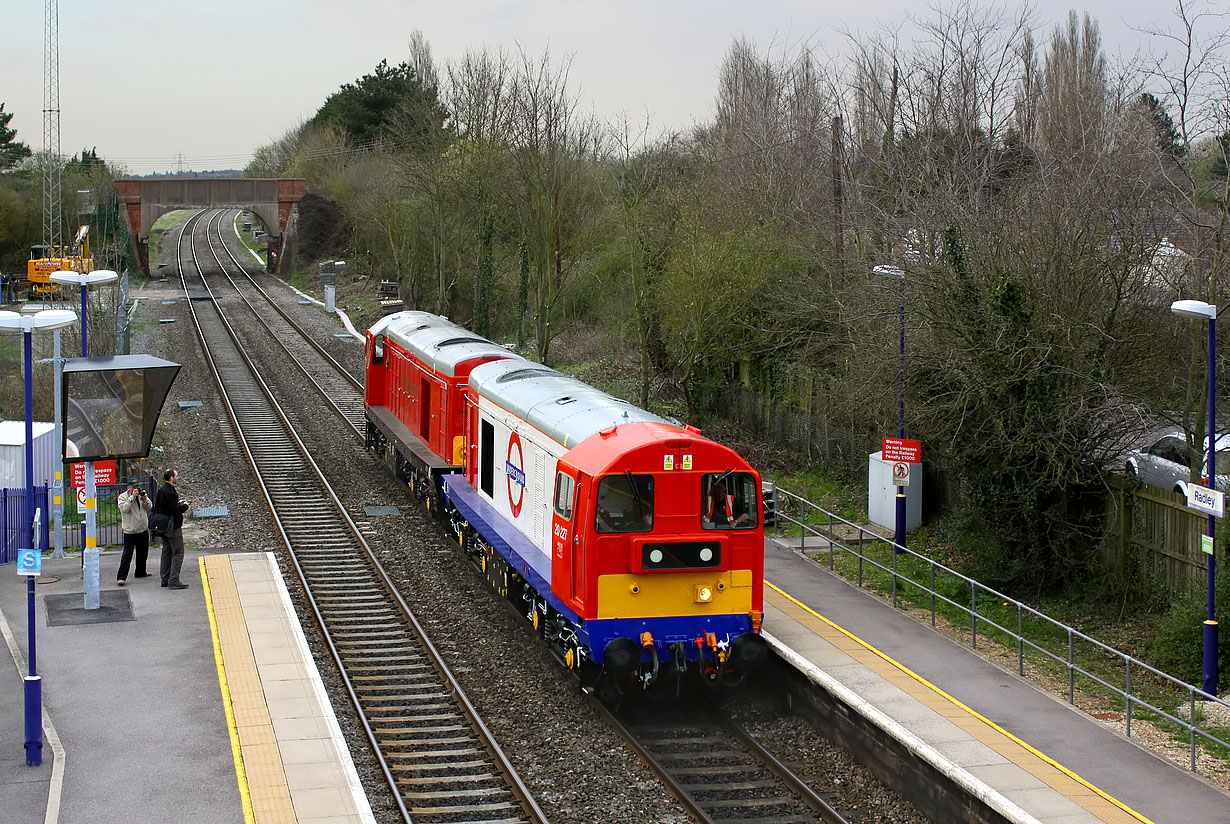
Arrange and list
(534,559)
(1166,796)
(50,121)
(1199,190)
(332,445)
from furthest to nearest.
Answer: (50,121) → (332,445) → (1199,190) → (534,559) → (1166,796)

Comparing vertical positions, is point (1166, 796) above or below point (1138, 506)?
below

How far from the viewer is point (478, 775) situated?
11.5m

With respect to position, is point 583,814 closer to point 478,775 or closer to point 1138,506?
point 478,775

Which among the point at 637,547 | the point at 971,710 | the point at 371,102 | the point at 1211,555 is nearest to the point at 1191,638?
the point at 1211,555

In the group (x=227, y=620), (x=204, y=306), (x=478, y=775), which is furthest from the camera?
(x=204, y=306)

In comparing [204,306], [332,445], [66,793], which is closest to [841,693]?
[66,793]

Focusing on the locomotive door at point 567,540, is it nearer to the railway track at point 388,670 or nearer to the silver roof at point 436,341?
the railway track at point 388,670

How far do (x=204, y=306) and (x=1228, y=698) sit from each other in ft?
149

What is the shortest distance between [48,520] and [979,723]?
14.7 metres

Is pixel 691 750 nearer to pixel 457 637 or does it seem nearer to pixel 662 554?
pixel 662 554

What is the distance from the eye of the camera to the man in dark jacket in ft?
Answer: 53.9

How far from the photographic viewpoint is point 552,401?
1529 cm

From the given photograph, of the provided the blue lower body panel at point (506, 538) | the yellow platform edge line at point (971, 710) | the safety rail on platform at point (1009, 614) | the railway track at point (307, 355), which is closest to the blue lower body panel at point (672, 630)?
the blue lower body panel at point (506, 538)

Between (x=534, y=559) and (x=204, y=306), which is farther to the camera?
(x=204, y=306)
